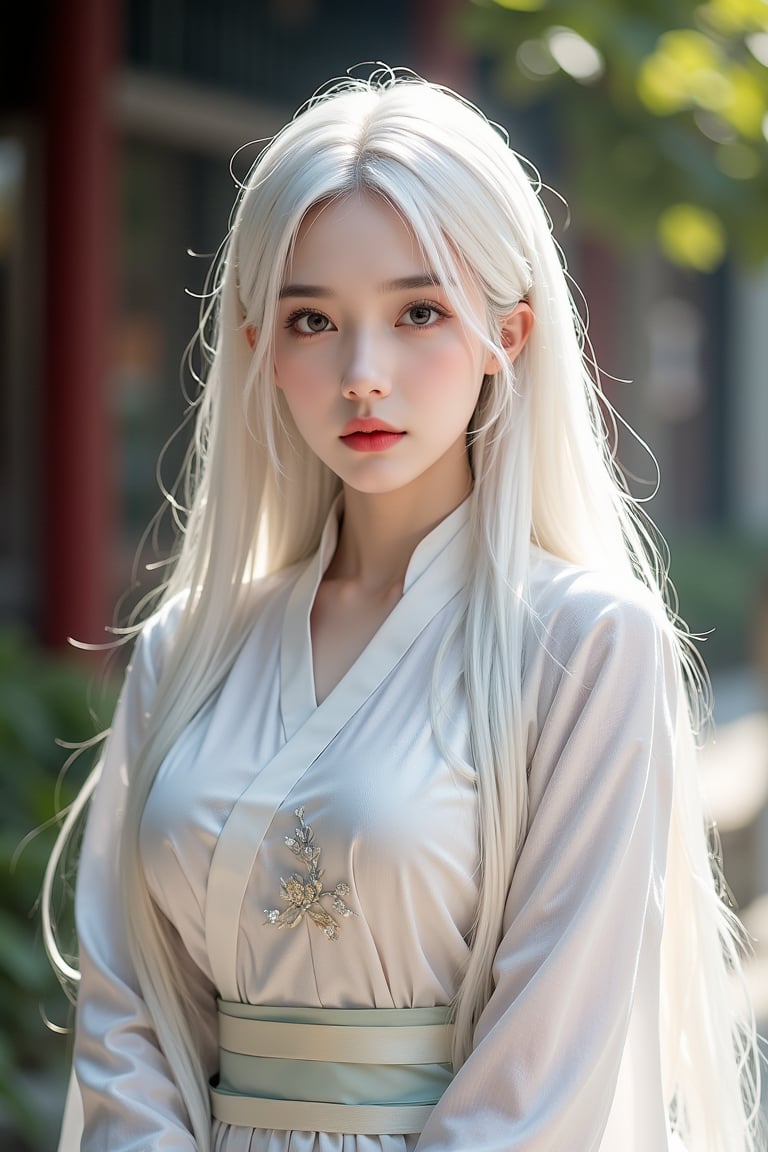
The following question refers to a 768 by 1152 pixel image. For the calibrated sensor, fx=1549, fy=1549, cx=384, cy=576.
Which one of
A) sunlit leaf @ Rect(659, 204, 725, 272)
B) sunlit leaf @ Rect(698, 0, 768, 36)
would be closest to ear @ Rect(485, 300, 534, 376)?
sunlit leaf @ Rect(698, 0, 768, 36)

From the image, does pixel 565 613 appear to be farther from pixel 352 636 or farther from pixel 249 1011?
pixel 249 1011

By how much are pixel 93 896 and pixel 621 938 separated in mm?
670

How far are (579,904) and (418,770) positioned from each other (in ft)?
0.69

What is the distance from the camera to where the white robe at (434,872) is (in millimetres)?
1501

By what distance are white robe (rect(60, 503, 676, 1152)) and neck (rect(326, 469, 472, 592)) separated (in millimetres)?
44

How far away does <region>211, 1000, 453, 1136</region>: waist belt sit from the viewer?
160 cm

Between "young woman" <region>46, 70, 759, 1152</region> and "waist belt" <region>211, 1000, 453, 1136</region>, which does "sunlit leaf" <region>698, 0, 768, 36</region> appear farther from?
"waist belt" <region>211, 1000, 453, 1136</region>

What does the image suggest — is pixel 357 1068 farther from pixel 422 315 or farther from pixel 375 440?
pixel 422 315

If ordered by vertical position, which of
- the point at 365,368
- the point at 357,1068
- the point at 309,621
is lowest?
the point at 357,1068

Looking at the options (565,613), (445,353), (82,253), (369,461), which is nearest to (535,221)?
(445,353)

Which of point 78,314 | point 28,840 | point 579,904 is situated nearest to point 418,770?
point 579,904

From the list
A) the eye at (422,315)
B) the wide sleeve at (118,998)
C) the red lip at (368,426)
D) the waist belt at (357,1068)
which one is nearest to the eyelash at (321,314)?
the eye at (422,315)

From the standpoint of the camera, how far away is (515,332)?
1722mm

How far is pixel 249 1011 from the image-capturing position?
1.66 m
